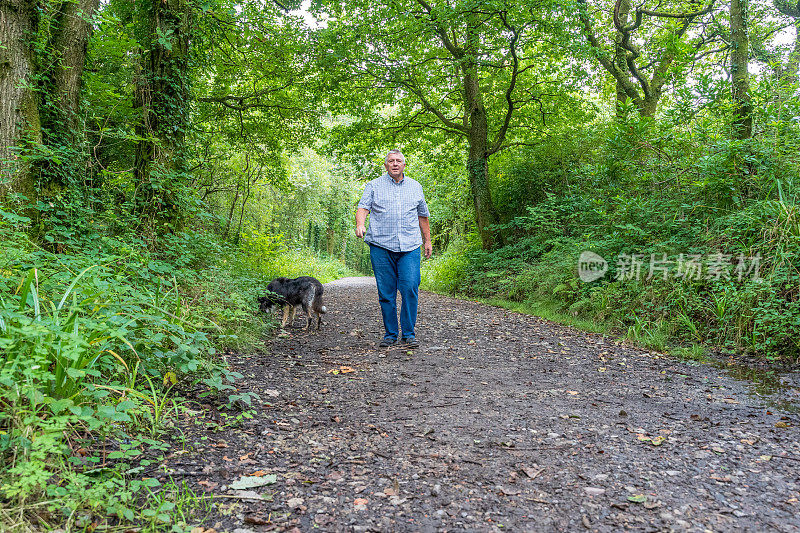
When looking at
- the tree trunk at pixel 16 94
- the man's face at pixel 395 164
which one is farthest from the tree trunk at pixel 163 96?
the man's face at pixel 395 164

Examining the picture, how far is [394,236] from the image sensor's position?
17.9 feet

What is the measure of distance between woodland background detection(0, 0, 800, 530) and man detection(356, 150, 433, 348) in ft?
5.55

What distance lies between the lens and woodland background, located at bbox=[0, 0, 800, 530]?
2420mm

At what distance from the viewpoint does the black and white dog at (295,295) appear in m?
6.71

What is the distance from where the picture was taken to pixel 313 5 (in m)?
10.9

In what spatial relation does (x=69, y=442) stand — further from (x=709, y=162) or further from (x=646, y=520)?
(x=709, y=162)

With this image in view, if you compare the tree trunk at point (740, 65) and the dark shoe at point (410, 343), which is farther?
the tree trunk at point (740, 65)

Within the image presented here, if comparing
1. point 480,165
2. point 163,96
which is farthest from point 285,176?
point 163,96

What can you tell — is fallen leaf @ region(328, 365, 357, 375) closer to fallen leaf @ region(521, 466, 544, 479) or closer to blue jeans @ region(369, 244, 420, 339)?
blue jeans @ region(369, 244, 420, 339)

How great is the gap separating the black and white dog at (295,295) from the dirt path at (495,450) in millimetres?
1898

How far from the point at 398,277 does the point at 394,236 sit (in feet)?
1.66

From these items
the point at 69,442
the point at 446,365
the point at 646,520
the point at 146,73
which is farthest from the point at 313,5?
the point at 646,520

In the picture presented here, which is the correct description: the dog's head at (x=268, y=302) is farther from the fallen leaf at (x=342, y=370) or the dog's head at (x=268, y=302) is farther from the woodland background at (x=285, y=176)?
the fallen leaf at (x=342, y=370)

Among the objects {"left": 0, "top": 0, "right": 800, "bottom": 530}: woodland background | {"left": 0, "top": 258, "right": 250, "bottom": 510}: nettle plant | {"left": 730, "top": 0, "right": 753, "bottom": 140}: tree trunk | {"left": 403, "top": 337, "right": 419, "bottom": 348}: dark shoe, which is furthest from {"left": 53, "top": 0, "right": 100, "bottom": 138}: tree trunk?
{"left": 730, "top": 0, "right": 753, "bottom": 140}: tree trunk
